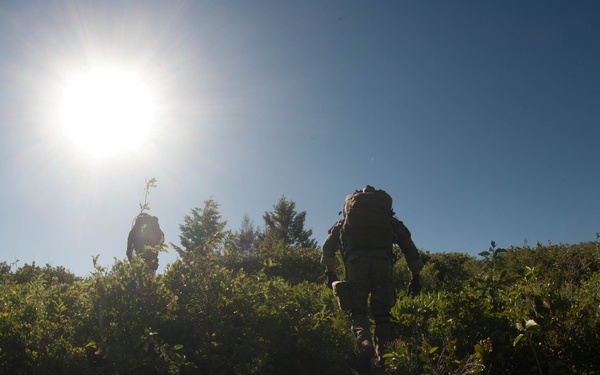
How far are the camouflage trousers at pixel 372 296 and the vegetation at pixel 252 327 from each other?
186mm

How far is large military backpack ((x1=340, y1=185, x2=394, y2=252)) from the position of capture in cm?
479

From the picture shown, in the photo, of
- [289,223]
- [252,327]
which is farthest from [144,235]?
[289,223]

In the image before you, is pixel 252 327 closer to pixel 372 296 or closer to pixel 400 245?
pixel 372 296

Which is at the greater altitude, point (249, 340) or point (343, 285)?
point (343, 285)

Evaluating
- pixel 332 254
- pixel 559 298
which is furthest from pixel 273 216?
pixel 559 298

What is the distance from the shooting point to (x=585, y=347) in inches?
116

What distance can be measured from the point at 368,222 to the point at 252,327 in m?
1.88

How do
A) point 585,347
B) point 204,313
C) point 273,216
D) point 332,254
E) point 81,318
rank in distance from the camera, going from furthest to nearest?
point 273,216 → point 332,254 → point 204,313 → point 81,318 → point 585,347

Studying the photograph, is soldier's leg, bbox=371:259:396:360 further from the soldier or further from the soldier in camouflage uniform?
the soldier

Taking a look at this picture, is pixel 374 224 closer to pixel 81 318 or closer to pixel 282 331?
pixel 282 331

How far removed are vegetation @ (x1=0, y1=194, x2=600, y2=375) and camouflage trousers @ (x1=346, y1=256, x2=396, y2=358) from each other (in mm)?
186

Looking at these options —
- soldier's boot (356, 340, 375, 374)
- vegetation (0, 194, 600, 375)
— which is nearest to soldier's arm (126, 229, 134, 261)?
vegetation (0, 194, 600, 375)

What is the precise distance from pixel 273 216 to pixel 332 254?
1325 inches

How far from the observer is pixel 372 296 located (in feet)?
14.8
